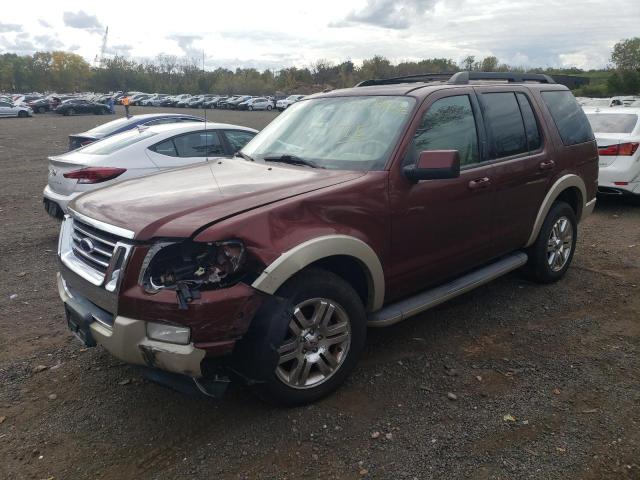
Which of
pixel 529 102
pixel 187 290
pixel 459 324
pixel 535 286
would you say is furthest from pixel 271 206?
pixel 535 286

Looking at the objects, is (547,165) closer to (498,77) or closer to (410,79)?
(498,77)

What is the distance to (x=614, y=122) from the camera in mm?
8875

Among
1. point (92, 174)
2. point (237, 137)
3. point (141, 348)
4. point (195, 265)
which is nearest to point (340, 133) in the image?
point (195, 265)

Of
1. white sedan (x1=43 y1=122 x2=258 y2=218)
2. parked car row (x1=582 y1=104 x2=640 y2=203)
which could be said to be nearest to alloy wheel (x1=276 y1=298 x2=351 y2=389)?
white sedan (x1=43 y1=122 x2=258 y2=218)

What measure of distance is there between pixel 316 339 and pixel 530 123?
2.98 metres

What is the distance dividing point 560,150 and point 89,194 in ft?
13.6

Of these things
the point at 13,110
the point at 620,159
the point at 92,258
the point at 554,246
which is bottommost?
the point at 554,246

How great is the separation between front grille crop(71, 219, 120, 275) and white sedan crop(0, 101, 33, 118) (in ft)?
152

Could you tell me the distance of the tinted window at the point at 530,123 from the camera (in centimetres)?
479

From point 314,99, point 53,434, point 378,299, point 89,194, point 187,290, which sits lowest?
point 53,434

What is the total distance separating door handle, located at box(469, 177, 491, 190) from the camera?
4.10 metres

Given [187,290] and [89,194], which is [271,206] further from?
[89,194]

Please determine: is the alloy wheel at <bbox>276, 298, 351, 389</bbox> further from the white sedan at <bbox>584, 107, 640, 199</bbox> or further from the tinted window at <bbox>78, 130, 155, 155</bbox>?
the white sedan at <bbox>584, 107, 640, 199</bbox>

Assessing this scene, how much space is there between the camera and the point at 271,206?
3.05 metres
